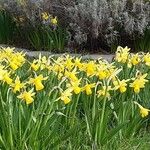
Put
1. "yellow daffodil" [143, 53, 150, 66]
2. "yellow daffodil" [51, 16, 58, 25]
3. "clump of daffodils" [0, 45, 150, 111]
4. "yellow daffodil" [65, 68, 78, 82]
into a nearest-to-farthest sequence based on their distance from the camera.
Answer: "clump of daffodils" [0, 45, 150, 111]
"yellow daffodil" [65, 68, 78, 82]
"yellow daffodil" [143, 53, 150, 66]
"yellow daffodil" [51, 16, 58, 25]

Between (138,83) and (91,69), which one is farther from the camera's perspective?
(91,69)

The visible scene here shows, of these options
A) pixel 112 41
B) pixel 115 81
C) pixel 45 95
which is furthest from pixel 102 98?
pixel 112 41

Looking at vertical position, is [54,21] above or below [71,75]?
above

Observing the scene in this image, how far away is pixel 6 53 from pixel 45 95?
91cm

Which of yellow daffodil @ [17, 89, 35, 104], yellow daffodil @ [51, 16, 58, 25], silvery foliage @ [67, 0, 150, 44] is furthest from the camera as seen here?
yellow daffodil @ [51, 16, 58, 25]

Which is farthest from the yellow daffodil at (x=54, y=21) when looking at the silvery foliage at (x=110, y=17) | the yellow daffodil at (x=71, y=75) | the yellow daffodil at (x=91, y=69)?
the yellow daffodil at (x=71, y=75)

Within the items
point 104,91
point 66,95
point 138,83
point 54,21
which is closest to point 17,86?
point 66,95

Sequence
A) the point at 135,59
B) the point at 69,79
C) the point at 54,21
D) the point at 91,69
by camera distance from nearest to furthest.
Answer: the point at 69,79 → the point at 91,69 → the point at 135,59 → the point at 54,21

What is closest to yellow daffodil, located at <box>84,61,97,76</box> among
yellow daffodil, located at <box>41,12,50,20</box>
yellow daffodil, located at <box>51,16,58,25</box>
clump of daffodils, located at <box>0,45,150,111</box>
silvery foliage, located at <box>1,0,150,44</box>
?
clump of daffodils, located at <box>0,45,150,111</box>

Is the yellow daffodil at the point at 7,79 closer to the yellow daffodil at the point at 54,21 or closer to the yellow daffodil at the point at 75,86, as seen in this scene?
the yellow daffodil at the point at 75,86

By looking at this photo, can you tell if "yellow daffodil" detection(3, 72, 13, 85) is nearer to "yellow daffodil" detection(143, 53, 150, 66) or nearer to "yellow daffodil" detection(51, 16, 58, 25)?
"yellow daffodil" detection(143, 53, 150, 66)

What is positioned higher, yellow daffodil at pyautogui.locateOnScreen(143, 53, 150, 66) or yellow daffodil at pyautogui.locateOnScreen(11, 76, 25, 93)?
yellow daffodil at pyautogui.locateOnScreen(143, 53, 150, 66)

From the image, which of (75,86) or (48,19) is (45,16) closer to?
(48,19)

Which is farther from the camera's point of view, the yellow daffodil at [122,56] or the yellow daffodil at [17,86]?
the yellow daffodil at [122,56]
